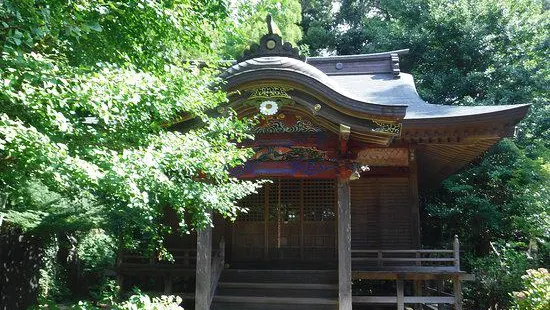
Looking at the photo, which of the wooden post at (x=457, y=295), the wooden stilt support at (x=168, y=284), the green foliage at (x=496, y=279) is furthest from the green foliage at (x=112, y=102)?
the green foliage at (x=496, y=279)

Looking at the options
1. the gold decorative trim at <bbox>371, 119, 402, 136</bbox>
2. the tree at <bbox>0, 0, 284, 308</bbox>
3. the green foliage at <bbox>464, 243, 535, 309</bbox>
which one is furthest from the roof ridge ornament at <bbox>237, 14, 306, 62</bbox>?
the green foliage at <bbox>464, 243, 535, 309</bbox>

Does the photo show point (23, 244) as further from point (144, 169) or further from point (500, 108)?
point (500, 108)

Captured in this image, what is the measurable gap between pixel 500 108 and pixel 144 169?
5.66m

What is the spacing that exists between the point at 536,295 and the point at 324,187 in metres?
4.33

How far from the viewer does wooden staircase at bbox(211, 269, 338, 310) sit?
749 cm

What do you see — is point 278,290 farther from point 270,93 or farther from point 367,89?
point 367,89

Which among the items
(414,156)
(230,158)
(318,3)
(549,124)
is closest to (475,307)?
(414,156)

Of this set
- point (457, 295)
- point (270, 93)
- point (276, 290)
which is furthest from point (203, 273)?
point (457, 295)

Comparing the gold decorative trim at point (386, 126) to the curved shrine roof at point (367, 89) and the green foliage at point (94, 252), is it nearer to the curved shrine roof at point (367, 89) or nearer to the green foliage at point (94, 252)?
the curved shrine roof at point (367, 89)

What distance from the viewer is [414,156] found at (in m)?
9.02

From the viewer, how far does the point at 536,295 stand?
21.2ft

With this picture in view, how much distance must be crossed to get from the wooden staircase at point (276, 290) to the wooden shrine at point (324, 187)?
2 cm

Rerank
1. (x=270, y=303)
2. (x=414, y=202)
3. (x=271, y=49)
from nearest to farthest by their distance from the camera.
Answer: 1. (x=271, y=49)
2. (x=270, y=303)
3. (x=414, y=202)

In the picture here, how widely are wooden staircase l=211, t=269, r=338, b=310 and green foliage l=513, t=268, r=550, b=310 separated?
8.88 ft
